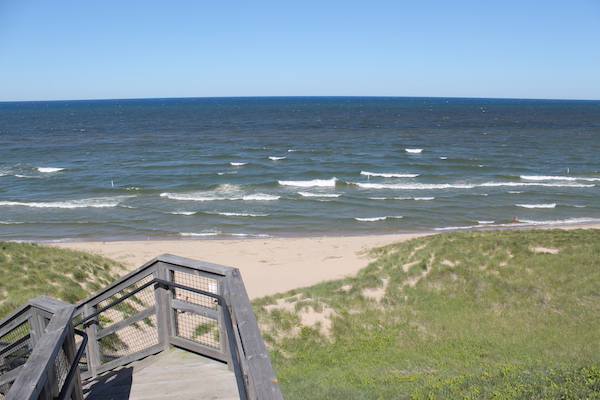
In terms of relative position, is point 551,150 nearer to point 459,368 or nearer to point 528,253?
point 528,253

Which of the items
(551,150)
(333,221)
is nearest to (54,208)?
(333,221)

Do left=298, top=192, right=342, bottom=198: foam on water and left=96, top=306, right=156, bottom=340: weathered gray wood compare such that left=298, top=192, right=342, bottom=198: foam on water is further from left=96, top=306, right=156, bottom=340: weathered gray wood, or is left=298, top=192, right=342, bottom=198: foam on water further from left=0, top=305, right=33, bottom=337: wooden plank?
left=0, top=305, right=33, bottom=337: wooden plank

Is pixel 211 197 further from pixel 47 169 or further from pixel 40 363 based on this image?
pixel 40 363

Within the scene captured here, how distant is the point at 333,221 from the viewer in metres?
25.6

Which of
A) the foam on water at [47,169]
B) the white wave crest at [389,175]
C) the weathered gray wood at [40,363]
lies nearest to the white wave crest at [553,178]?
the white wave crest at [389,175]

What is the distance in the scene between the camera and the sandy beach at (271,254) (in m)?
15.0

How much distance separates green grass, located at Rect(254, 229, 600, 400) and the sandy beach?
6.58 feet

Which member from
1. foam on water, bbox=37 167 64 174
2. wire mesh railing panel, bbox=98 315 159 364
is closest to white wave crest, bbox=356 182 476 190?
wire mesh railing panel, bbox=98 315 159 364

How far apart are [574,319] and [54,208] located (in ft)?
92.7

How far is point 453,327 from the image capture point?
31.8 ft

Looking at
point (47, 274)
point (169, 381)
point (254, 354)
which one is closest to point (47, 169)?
point (47, 274)

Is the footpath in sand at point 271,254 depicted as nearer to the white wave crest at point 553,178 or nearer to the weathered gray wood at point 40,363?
the weathered gray wood at point 40,363

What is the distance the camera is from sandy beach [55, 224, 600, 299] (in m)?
15.0

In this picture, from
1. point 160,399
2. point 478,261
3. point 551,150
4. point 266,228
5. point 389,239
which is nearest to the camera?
point 160,399
